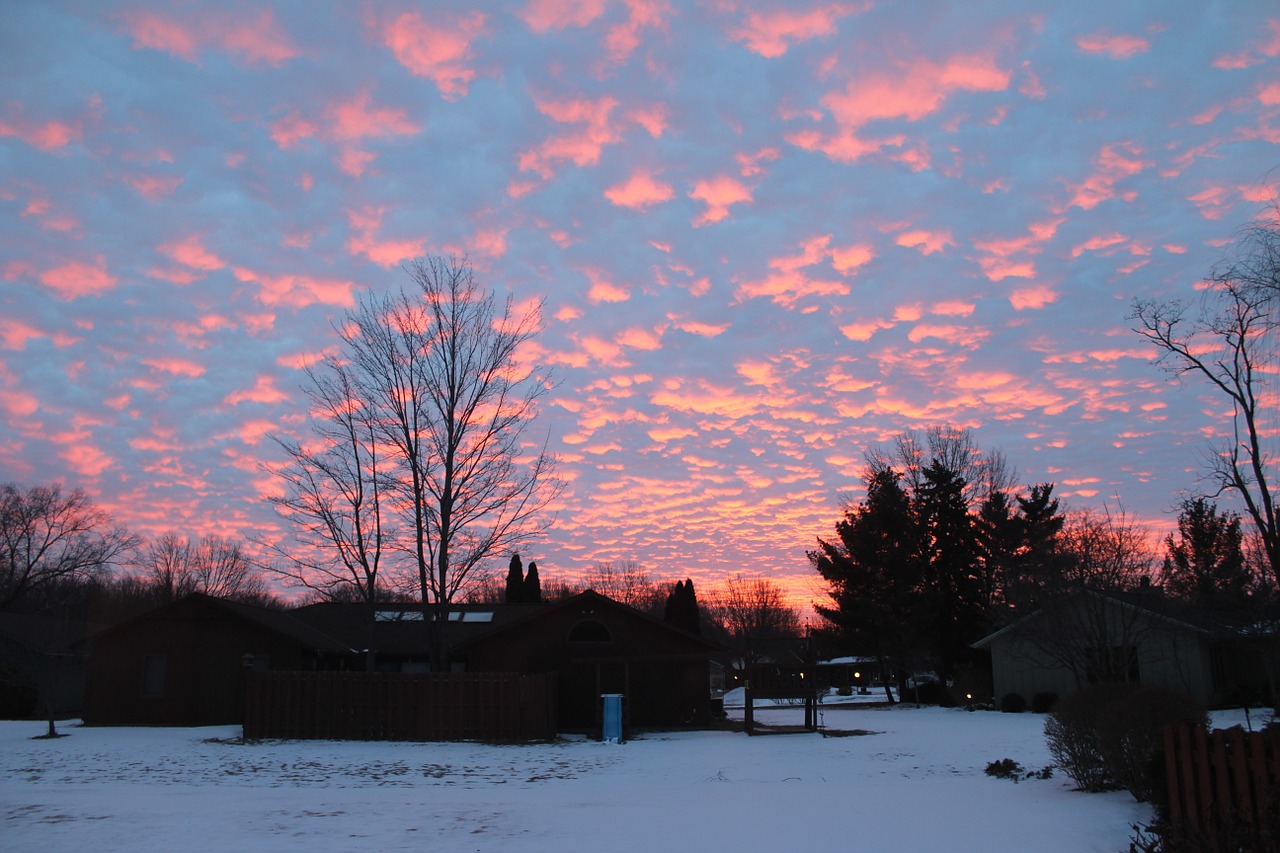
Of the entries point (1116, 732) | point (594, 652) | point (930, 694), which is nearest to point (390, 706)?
point (594, 652)

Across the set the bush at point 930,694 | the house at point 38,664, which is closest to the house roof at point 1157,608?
the bush at point 930,694

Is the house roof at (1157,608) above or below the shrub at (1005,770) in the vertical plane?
above

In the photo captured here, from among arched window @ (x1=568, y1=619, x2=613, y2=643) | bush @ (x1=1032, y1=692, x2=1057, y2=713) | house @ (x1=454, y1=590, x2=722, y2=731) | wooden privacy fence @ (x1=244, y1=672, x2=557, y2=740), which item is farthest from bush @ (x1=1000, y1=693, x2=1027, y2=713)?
wooden privacy fence @ (x1=244, y1=672, x2=557, y2=740)

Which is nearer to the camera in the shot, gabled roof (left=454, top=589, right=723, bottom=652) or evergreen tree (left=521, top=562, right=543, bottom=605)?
gabled roof (left=454, top=589, right=723, bottom=652)

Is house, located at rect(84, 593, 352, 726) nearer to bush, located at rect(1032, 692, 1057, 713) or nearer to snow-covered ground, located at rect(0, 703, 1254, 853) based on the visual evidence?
snow-covered ground, located at rect(0, 703, 1254, 853)

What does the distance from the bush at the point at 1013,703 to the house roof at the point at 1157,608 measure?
8.88 meters

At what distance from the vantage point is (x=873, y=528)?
47.5 metres

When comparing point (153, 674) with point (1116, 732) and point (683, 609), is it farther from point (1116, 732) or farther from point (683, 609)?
point (683, 609)

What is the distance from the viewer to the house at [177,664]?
28719 millimetres

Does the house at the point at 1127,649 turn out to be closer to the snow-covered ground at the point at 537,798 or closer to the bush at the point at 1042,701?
the bush at the point at 1042,701

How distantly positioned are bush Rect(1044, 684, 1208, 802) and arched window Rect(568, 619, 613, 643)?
18500mm

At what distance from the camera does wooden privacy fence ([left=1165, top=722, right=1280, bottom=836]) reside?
7.42m

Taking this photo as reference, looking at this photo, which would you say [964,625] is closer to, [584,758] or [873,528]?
[873,528]

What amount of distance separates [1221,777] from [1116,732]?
11.2 ft
